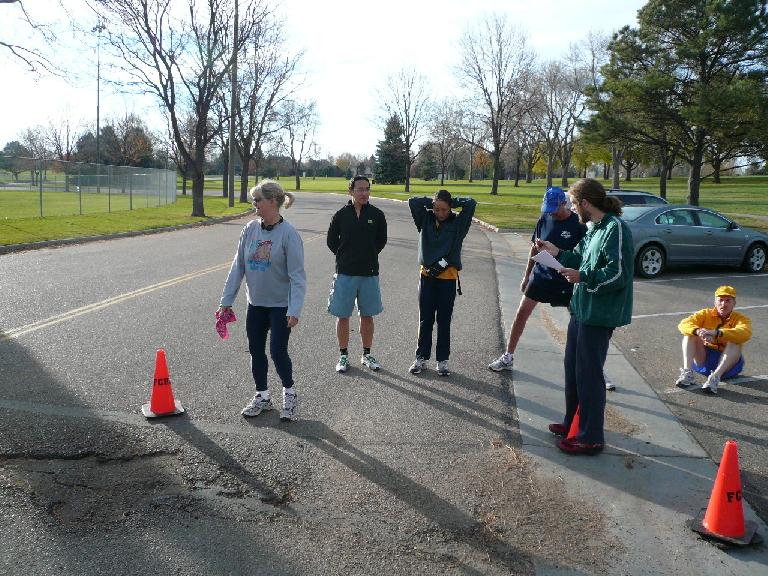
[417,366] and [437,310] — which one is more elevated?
[437,310]

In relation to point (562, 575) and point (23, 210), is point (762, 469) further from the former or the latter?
point (23, 210)

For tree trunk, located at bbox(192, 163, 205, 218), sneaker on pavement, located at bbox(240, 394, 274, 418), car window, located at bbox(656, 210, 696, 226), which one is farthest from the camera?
tree trunk, located at bbox(192, 163, 205, 218)

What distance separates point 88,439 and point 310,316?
178 inches

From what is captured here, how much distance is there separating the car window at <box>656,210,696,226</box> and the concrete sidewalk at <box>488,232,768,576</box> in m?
8.03

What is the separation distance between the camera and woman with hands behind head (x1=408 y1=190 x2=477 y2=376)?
20.6 feet

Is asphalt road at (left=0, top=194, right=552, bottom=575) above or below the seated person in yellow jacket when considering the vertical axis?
below

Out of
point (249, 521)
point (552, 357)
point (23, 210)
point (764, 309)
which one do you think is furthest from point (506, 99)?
point (249, 521)

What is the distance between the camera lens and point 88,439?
181 inches

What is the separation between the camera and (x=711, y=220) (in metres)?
14.6

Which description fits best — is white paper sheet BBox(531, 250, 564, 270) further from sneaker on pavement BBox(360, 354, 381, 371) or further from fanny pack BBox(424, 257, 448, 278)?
sneaker on pavement BBox(360, 354, 381, 371)

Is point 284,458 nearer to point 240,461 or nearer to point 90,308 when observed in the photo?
point 240,461

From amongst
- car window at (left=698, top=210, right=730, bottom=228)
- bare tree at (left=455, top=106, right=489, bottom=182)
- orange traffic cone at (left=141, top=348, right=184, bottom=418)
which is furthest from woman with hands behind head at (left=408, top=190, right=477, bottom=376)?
bare tree at (left=455, top=106, right=489, bottom=182)

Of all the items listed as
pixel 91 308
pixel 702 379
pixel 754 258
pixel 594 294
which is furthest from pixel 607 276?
pixel 754 258

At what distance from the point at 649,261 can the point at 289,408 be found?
1097cm
